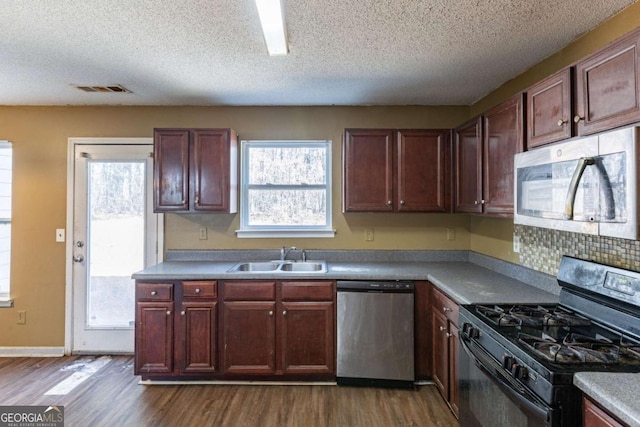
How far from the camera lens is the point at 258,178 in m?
3.53

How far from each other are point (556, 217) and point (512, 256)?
1267mm

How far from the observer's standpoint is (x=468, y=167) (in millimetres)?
2834

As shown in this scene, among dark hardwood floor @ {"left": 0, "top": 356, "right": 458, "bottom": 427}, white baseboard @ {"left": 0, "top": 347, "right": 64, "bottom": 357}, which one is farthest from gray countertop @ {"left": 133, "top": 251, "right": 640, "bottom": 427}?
white baseboard @ {"left": 0, "top": 347, "right": 64, "bottom": 357}

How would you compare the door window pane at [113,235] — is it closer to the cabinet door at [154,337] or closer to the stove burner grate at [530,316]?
the cabinet door at [154,337]

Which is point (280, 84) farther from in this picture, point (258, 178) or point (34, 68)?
point (34, 68)

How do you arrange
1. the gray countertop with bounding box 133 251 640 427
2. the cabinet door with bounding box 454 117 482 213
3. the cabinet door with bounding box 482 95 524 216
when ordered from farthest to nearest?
the cabinet door with bounding box 454 117 482 213, the cabinet door with bounding box 482 95 524 216, the gray countertop with bounding box 133 251 640 427

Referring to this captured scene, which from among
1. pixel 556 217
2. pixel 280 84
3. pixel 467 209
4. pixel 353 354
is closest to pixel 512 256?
pixel 467 209

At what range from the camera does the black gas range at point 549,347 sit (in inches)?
49.1

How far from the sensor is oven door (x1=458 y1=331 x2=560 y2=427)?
1.29 meters

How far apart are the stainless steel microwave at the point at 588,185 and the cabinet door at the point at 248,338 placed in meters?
2.01

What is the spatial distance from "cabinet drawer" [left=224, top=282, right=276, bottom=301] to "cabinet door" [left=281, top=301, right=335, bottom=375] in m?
0.15

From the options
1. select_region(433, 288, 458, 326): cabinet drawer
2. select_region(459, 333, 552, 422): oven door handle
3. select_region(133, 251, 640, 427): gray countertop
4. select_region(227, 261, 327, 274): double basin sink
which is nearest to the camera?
select_region(133, 251, 640, 427): gray countertop

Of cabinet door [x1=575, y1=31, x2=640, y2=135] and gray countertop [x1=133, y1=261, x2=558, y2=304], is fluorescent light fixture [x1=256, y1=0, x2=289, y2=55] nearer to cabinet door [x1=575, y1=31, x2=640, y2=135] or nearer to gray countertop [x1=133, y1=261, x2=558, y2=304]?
cabinet door [x1=575, y1=31, x2=640, y2=135]

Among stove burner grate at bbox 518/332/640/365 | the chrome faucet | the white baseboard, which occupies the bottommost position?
the white baseboard
